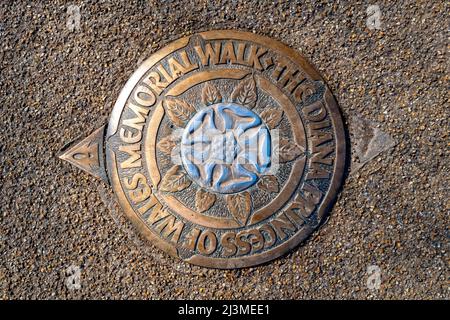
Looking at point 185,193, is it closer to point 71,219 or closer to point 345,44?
point 71,219

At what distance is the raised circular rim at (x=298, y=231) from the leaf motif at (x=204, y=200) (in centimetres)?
23

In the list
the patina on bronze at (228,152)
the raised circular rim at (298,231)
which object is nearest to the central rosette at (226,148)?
the patina on bronze at (228,152)

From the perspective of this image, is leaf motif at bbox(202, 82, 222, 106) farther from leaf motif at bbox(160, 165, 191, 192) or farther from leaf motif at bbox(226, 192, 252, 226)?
leaf motif at bbox(226, 192, 252, 226)

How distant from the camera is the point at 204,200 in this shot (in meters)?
2.32

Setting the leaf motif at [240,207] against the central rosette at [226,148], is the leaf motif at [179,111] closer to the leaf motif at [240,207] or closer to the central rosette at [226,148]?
the central rosette at [226,148]

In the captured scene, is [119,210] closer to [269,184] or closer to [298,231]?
[269,184]

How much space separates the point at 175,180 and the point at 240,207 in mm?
339

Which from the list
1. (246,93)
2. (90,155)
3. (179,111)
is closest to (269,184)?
(246,93)

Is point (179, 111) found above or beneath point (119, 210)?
above

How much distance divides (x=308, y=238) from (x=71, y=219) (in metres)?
1.16

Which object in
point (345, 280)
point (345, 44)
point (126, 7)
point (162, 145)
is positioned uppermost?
point (345, 44)

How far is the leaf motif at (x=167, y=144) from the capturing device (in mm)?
2328

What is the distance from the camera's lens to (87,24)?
2.41 metres

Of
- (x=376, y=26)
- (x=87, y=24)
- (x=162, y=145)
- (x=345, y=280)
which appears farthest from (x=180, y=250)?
(x=376, y=26)
